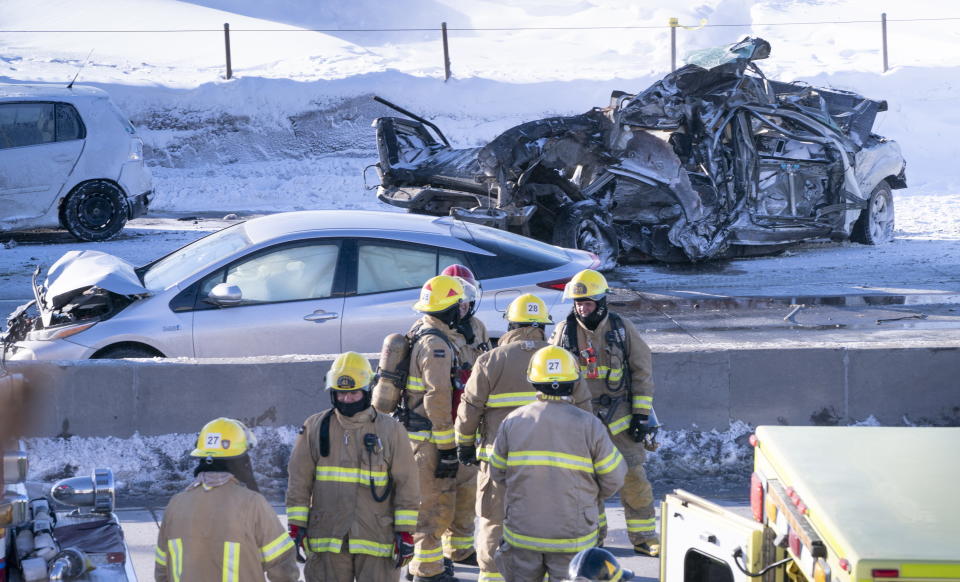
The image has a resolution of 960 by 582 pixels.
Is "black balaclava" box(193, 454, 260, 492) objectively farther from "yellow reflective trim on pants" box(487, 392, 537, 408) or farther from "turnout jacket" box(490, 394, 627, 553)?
"yellow reflective trim on pants" box(487, 392, 537, 408)

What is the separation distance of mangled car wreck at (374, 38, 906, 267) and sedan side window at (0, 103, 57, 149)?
13.7 ft

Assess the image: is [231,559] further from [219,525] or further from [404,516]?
[404,516]

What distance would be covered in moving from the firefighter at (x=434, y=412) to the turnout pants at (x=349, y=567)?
0.97 m

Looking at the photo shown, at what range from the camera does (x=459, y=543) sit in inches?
246

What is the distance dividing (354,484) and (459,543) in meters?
1.52

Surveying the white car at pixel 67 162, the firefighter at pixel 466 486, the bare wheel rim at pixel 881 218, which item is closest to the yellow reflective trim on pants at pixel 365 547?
the firefighter at pixel 466 486

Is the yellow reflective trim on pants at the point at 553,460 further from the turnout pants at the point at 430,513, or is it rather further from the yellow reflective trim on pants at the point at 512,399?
the turnout pants at the point at 430,513

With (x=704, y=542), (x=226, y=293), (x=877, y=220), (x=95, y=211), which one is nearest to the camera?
(x=704, y=542)

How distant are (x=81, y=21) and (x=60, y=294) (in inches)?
1471

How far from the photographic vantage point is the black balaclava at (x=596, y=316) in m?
6.30

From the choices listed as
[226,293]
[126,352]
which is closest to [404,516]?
[226,293]

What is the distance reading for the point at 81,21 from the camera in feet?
139

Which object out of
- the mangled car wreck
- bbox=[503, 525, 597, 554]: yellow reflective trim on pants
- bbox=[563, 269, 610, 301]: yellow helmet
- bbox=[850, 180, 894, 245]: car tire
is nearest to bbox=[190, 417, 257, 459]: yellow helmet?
bbox=[503, 525, 597, 554]: yellow reflective trim on pants

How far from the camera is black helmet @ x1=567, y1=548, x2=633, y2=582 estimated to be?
10.3ft
